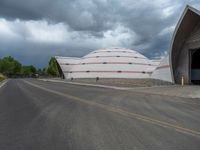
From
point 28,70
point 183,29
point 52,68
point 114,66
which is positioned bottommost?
point 114,66

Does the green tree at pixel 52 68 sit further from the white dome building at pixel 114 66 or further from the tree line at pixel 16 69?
the white dome building at pixel 114 66

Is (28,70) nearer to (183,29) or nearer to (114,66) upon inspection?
(114,66)

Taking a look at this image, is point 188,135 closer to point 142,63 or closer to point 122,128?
point 122,128

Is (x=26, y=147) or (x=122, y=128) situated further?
(x=122, y=128)

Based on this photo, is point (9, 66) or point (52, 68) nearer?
point (52, 68)

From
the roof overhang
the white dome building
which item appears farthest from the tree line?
the roof overhang

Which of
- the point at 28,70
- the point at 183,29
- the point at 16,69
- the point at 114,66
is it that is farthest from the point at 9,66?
the point at 183,29

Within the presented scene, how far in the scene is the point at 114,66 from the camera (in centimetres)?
6750

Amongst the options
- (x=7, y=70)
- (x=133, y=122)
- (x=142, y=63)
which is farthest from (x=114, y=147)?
(x=7, y=70)

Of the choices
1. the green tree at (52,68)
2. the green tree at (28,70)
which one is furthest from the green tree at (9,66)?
the green tree at (52,68)

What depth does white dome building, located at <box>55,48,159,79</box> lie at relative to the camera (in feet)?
216

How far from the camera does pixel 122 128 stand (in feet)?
21.1

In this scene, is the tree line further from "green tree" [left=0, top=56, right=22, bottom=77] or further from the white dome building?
the white dome building

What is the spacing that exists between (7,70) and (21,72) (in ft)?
78.9
